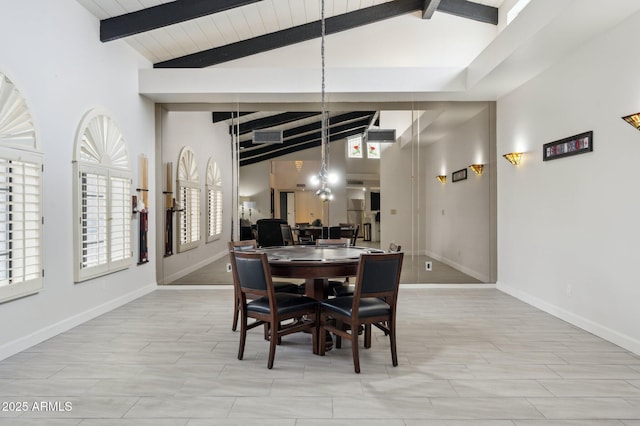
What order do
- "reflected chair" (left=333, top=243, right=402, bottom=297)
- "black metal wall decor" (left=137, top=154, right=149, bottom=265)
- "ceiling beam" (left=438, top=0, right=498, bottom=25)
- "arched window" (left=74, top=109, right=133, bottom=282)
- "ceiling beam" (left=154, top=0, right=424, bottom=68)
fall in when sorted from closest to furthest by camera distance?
"reflected chair" (left=333, top=243, right=402, bottom=297) < "arched window" (left=74, top=109, right=133, bottom=282) < "black metal wall decor" (left=137, top=154, right=149, bottom=265) < "ceiling beam" (left=438, top=0, right=498, bottom=25) < "ceiling beam" (left=154, top=0, right=424, bottom=68)

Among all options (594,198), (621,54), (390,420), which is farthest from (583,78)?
(390,420)

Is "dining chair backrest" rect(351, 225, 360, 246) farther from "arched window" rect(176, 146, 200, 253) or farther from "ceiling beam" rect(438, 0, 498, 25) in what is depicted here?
"ceiling beam" rect(438, 0, 498, 25)

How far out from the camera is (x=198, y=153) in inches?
273

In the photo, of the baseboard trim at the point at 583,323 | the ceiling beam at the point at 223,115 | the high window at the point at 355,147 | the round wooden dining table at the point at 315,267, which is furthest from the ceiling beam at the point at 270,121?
the baseboard trim at the point at 583,323

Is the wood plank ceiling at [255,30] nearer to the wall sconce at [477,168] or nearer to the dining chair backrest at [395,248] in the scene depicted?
the wall sconce at [477,168]

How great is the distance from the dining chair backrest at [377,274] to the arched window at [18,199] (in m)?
2.71

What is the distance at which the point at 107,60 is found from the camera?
4.82 metres

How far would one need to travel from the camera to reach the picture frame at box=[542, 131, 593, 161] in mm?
3932

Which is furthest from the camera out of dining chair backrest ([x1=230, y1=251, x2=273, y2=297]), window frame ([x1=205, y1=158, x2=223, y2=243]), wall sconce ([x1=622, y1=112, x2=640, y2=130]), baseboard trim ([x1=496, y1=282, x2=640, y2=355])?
window frame ([x1=205, y1=158, x2=223, y2=243])

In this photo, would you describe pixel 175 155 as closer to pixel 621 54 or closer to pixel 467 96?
pixel 467 96

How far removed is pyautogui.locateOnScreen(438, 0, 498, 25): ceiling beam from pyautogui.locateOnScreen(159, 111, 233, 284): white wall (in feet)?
12.0

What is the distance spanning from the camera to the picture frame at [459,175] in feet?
22.2

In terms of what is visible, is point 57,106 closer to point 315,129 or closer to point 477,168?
point 315,129

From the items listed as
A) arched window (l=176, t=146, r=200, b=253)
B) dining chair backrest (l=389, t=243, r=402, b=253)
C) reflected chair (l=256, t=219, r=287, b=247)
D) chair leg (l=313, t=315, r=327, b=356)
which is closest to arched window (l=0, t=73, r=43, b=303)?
chair leg (l=313, t=315, r=327, b=356)
